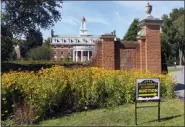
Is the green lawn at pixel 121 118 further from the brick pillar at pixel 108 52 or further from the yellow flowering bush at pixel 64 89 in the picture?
the brick pillar at pixel 108 52

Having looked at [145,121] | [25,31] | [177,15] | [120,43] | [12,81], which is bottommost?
[145,121]

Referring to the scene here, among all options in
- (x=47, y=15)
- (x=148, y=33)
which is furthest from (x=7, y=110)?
(x=47, y=15)

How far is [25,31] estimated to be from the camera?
70.0 ft

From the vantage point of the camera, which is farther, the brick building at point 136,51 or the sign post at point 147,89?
the brick building at point 136,51

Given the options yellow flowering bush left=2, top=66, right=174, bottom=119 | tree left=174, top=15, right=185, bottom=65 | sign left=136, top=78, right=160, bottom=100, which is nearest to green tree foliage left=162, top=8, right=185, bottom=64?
tree left=174, top=15, right=185, bottom=65

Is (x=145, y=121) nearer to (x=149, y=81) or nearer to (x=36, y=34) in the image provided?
(x=149, y=81)

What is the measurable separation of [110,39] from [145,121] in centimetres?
659

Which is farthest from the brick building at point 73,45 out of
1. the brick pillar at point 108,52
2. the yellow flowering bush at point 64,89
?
the yellow flowering bush at point 64,89

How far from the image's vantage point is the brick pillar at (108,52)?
44.0 ft

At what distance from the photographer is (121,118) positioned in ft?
24.3

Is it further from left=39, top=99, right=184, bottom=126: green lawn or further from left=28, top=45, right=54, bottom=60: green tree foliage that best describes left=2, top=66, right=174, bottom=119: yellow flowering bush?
left=28, top=45, right=54, bottom=60: green tree foliage

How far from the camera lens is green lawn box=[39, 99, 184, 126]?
23.2 ft

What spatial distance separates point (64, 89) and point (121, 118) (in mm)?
1853

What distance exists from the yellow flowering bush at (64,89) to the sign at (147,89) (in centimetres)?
180
